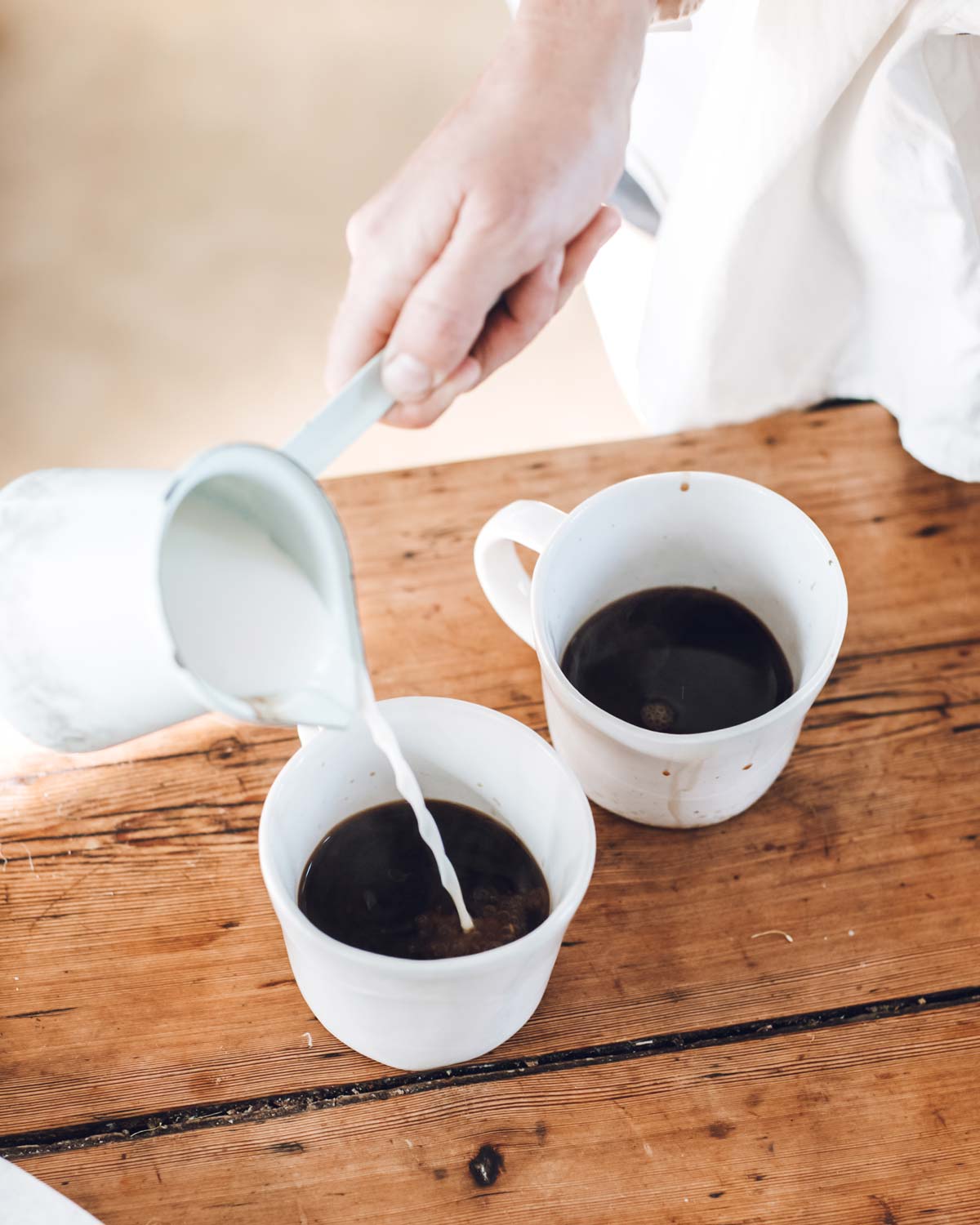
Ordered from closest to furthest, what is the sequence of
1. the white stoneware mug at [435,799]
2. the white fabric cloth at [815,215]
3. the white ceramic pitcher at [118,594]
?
the white ceramic pitcher at [118,594], the white stoneware mug at [435,799], the white fabric cloth at [815,215]

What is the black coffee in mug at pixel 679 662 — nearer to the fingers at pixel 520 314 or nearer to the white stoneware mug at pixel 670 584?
the white stoneware mug at pixel 670 584

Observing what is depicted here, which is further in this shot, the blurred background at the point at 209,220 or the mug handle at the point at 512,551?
the blurred background at the point at 209,220

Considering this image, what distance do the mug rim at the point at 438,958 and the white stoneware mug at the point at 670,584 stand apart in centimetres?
4

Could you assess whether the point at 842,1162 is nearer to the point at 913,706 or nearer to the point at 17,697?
the point at 913,706

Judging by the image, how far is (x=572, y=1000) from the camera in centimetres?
61

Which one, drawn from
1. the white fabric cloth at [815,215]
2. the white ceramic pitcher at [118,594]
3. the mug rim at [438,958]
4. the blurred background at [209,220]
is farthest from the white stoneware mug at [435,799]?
the blurred background at [209,220]

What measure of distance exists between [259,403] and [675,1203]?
1449 mm

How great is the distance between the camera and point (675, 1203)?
0.55 metres

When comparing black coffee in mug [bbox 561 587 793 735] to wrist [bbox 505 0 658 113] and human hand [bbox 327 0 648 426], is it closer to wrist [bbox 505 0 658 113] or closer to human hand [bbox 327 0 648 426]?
human hand [bbox 327 0 648 426]

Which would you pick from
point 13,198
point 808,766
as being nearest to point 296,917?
point 808,766

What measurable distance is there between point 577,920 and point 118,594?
14.5 inches

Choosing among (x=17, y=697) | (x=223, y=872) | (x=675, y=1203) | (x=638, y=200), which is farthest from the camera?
(x=638, y=200)

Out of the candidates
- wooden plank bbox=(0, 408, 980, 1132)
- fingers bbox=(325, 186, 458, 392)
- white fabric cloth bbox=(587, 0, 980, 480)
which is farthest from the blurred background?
fingers bbox=(325, 186, 458, 392)

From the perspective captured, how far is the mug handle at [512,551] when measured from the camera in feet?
2.07
